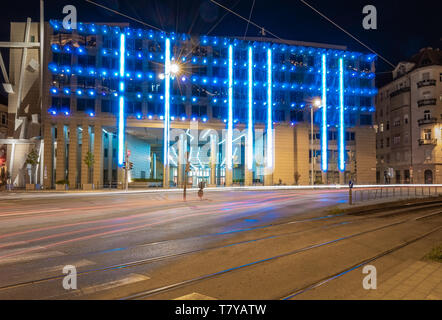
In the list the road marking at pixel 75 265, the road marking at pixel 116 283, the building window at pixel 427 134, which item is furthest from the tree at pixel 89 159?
the building window at pixel 427 134

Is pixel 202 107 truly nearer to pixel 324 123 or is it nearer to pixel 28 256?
pixel 324 123

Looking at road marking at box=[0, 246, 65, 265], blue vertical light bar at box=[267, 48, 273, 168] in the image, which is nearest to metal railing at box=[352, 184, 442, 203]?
road marking at box=[0, 246, 65, 265]

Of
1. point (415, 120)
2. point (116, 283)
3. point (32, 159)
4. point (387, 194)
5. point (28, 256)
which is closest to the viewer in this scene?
point (116, 283)

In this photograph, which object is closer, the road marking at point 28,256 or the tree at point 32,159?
the road marking at point 28,256

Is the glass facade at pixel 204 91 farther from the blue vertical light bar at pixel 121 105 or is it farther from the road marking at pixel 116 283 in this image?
the road marking at pixel 116 283

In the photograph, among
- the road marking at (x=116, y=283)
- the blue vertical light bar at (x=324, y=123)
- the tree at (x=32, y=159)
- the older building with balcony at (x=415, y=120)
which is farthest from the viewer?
the older building with balcony at (x=415, y=120)

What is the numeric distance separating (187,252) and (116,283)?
7.80ft

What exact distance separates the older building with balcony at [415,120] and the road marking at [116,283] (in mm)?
52564

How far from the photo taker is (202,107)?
4875cm

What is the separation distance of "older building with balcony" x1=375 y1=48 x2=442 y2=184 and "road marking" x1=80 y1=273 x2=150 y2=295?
52.6 meters

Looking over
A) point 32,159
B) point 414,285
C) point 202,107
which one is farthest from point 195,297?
point 32,159

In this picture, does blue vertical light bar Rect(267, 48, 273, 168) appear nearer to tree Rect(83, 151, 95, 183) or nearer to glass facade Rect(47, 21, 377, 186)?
glass facade Rect(47, 21, 377, 186)

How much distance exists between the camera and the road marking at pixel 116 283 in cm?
495
